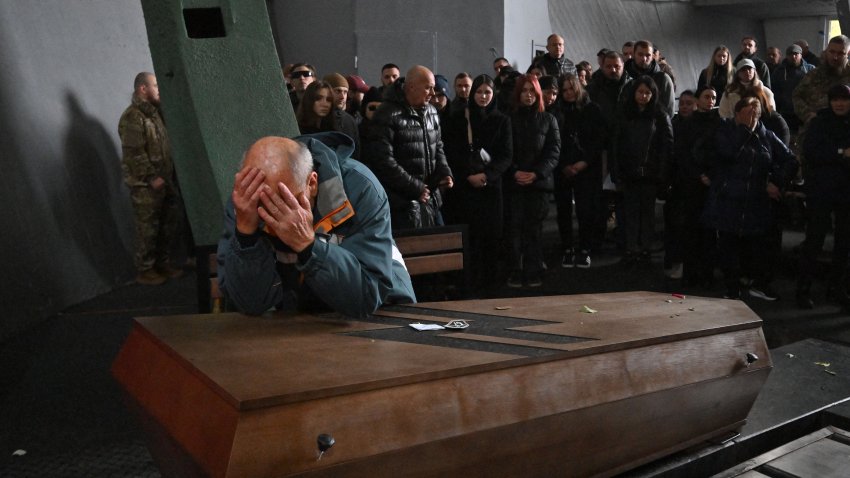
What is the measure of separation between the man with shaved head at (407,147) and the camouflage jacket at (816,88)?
3.51m

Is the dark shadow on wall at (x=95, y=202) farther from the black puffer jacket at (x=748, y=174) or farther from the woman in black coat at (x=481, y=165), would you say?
the black puffer jacket at (x=748, y=174)

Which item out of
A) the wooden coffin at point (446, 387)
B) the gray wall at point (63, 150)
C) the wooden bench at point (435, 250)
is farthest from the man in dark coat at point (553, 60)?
the wooden coffin at point (446, 387)

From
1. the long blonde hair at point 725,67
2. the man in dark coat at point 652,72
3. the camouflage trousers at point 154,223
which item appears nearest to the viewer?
the camouflage trousers at point 154,223

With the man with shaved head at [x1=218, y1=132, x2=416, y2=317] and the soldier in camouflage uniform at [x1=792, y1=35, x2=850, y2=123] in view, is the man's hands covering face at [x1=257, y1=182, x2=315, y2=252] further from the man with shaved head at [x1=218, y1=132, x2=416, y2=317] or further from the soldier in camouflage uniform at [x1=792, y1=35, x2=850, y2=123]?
the soldier in camouflage uniform at [x1=792, y1=35, x2=850, y2=123]

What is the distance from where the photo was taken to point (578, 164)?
680 centimetres

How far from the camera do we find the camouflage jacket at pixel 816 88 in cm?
670

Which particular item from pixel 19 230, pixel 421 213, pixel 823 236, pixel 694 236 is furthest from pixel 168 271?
pixel 823 236

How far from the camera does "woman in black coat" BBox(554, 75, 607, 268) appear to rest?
22.4 ft

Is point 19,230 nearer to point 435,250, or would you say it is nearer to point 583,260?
point 435,250

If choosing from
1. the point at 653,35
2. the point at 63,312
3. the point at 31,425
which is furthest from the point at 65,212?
the point at 653,35

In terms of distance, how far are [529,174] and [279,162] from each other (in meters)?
4.36

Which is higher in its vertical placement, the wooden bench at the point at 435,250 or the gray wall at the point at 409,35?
the gray wall at the point at 409,35

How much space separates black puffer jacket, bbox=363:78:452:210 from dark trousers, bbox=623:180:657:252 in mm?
2108

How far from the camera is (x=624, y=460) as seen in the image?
7.32 feet
